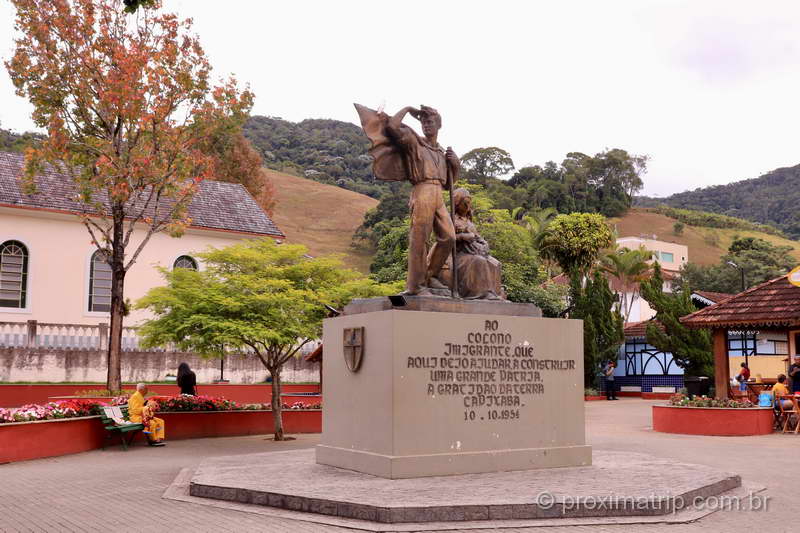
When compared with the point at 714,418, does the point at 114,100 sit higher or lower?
higher

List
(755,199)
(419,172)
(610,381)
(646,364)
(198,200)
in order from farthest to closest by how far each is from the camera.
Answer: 1. (755,199)
2. (646,364)
3. (198,200)
4. (610,381)
5. (419,172)

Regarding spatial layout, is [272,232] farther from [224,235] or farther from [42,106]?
[42,106]

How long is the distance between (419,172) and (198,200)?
27902 mm

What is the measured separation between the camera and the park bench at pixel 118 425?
Answer: 51.5 ft

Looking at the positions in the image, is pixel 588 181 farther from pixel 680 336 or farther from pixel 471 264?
pixel 471 264

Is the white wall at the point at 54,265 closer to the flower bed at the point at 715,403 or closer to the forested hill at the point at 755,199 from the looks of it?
the flower bed at the point at 715,403

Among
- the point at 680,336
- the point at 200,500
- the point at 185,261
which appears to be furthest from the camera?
the point at 185,261

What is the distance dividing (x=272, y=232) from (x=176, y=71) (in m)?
15.6

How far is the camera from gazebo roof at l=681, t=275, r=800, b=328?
811 inches

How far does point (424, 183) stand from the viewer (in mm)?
10773

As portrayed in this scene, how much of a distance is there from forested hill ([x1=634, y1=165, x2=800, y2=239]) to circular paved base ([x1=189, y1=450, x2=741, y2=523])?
378 ft

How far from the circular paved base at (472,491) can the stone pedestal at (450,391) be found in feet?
0.87

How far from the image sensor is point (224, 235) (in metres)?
36.1

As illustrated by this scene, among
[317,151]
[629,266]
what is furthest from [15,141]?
[317,151]
